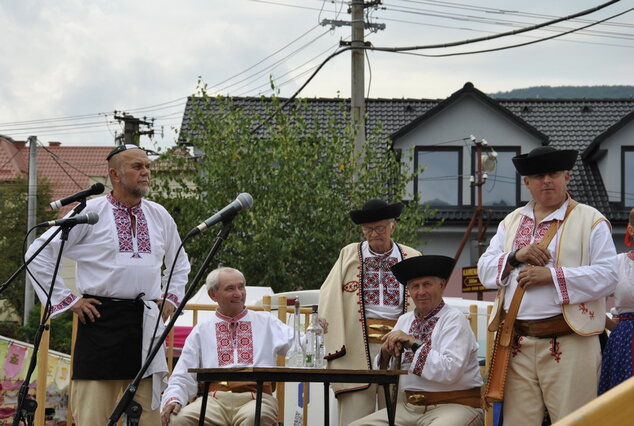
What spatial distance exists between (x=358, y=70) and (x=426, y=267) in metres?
9.75

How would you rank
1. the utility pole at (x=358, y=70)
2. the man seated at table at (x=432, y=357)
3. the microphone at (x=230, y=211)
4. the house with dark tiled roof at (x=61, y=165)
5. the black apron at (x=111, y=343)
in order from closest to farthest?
the microphone at (x=230, y=211), the black apron at (x=111, y=343), the man seated at table at (x=432, y=357), the utility pole at (x=358, y=70), the house with dark tiled roof at (x=61, y=165)

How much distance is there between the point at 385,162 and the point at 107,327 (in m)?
12.8

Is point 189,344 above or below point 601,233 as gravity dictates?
below

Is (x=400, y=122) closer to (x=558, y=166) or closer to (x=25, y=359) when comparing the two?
(x=25, y=359)

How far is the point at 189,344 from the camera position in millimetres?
5789

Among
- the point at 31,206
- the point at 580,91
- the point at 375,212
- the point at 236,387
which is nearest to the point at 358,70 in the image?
the point at 375,212

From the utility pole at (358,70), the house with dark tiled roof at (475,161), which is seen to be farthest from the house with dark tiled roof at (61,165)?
the utility pole at (358,70)

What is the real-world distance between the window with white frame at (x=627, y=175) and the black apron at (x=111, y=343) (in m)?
22.0

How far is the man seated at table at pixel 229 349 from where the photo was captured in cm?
561

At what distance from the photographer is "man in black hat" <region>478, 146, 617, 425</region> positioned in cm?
454

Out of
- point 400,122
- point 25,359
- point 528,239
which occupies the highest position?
point 400,122

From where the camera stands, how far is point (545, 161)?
4.68 m

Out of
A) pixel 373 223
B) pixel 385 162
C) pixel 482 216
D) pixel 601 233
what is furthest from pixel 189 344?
pixel 482 216

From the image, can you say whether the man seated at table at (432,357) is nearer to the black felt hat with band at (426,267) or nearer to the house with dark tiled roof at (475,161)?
the black felt hat with band at (426,267)
